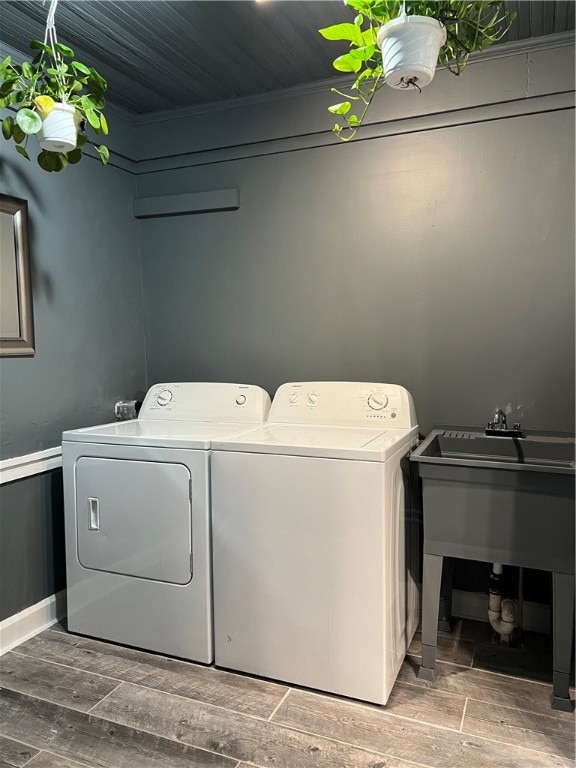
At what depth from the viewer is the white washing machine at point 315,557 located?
1.73 metres

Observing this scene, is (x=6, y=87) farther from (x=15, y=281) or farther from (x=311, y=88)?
(x=311, y=88)

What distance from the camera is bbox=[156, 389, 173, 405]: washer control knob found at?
260 centimetres

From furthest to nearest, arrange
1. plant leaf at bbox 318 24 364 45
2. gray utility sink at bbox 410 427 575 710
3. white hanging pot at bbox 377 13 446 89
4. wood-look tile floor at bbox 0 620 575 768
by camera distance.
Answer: gray utility sink at bbox 410 427 575 710, wood-look tile floor at bbox 0 620 575 768, plant leaf at bbox 318 24 364 45, white hanging pot at bbox 377 13 446 89

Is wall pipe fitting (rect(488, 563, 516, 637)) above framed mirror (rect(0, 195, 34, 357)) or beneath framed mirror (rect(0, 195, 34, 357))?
beneath

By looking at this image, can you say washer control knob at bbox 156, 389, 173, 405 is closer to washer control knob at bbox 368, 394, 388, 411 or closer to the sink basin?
washer control knob at bbox 368, 394, 388, 411

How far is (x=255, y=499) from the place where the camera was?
6.14 ft

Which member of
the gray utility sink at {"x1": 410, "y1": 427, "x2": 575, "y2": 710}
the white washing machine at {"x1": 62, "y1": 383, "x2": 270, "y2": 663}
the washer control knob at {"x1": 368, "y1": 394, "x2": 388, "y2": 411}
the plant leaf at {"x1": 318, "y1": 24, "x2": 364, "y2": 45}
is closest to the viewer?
the plant leaf at {"x1": 318, "y1": 24, "x2": 364, "y2": 45}

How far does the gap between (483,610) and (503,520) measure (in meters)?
0.76

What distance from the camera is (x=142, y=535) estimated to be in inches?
80.4

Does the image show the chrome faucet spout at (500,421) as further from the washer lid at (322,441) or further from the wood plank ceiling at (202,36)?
the wood plank ceiling at (202,36)

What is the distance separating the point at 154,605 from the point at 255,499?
1.97 ft

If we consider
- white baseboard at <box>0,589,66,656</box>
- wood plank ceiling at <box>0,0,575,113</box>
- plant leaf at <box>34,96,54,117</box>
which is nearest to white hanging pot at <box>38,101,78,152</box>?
plant leaf at <box>34,96,54,117</box>

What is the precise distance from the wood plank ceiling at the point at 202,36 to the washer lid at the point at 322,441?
147cm

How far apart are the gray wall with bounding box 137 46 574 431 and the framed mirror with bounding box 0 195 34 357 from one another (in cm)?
74
